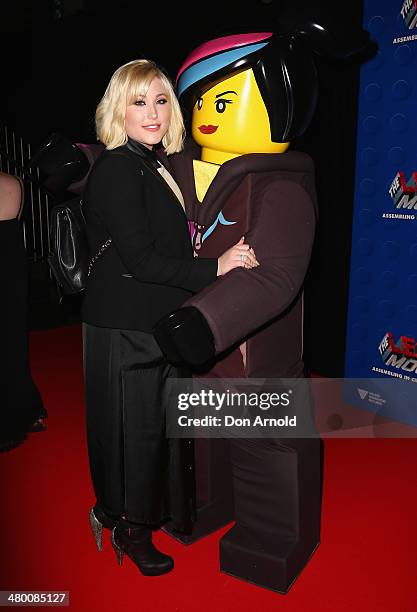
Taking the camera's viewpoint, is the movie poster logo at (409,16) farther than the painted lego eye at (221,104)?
Yes

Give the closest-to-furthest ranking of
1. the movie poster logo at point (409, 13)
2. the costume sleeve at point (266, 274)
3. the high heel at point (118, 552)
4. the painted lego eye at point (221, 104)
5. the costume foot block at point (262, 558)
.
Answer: the costume sleeve at point (266, 274), the painted lego eye at point (221, 104), the costume foot block at point (262, 558), the high heel at point (118, 552), the movie poster logo at point (409, 13)

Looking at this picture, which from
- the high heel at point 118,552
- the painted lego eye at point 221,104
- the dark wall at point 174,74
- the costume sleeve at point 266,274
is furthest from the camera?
the dark wall at point 174,74

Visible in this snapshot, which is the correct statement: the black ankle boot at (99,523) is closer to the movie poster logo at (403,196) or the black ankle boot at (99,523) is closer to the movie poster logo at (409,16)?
the movie poster logo at (403,196)

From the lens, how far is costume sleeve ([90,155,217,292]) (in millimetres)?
1510

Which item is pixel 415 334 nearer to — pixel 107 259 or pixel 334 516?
pixel 334 516

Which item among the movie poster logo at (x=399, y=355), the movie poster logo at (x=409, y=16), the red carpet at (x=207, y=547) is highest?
the movie poster logo at (x=409, y=16)

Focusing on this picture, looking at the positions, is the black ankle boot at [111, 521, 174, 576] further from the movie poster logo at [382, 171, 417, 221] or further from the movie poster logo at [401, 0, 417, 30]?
the movie poster logo at [401, 0, 417, 30]

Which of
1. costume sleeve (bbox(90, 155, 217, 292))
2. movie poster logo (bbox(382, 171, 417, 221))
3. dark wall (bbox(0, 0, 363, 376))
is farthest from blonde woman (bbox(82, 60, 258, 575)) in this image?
movie poster logo (bbox(382, 171, 417, 221))

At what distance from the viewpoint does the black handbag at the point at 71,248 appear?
1.75 meters

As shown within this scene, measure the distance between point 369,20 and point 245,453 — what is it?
5.99 ft

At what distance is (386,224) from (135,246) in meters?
1.48

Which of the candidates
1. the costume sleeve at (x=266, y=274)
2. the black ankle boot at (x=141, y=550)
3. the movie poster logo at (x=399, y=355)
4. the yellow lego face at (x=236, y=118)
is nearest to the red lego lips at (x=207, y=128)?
the yellow lego face at (x=236, y=118)

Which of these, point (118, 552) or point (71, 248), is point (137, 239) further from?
point (118, 552)

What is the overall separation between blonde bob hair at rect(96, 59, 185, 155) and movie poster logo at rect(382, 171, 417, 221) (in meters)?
1.25
